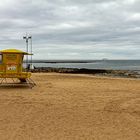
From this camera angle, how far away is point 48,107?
11.0 meters

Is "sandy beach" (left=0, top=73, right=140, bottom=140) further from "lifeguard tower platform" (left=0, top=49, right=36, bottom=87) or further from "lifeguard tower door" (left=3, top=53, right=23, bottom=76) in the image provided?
"lifeguard tower door" (left=3, top=53, right=23, bottom=76)

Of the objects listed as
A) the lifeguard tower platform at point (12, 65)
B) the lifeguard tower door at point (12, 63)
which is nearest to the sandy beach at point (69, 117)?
the lifeguard tower platform at point (12, 65)

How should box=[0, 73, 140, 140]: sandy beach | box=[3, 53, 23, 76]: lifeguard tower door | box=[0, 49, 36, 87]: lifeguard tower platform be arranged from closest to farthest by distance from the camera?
box=[0, 73, 140, 140]: sandy beach, box=[0, 49, 36, 87]: lifeguard tower platform, box=[3, 53, 23, 76]: lifeguard tower door

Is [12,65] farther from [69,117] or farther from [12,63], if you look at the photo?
[69,117]

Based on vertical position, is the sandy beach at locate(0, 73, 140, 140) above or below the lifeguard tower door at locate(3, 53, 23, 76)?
below

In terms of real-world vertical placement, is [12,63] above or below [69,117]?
above

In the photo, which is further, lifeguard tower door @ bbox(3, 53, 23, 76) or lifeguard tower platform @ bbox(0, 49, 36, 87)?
lifeguard tower door @ bbox(3, 53, 23, 76)

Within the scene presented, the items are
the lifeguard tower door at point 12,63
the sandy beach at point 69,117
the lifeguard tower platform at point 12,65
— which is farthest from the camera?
the lifeguard tower door at point 12,63

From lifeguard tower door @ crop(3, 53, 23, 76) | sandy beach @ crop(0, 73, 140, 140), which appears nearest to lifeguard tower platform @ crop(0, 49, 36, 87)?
lifeguard tower door @ crop(3, 53, 23, 76)

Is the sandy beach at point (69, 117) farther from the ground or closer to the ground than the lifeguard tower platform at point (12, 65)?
closer to the ground

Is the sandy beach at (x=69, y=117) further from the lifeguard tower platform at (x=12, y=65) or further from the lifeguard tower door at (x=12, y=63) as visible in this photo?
the lifeguard tower door at (x=12, y=63)

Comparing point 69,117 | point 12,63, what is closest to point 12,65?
point 12,63

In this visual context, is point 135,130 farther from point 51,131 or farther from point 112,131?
point 51,131

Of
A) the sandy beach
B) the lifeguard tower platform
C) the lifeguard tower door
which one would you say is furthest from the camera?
the lifeguard tower door
